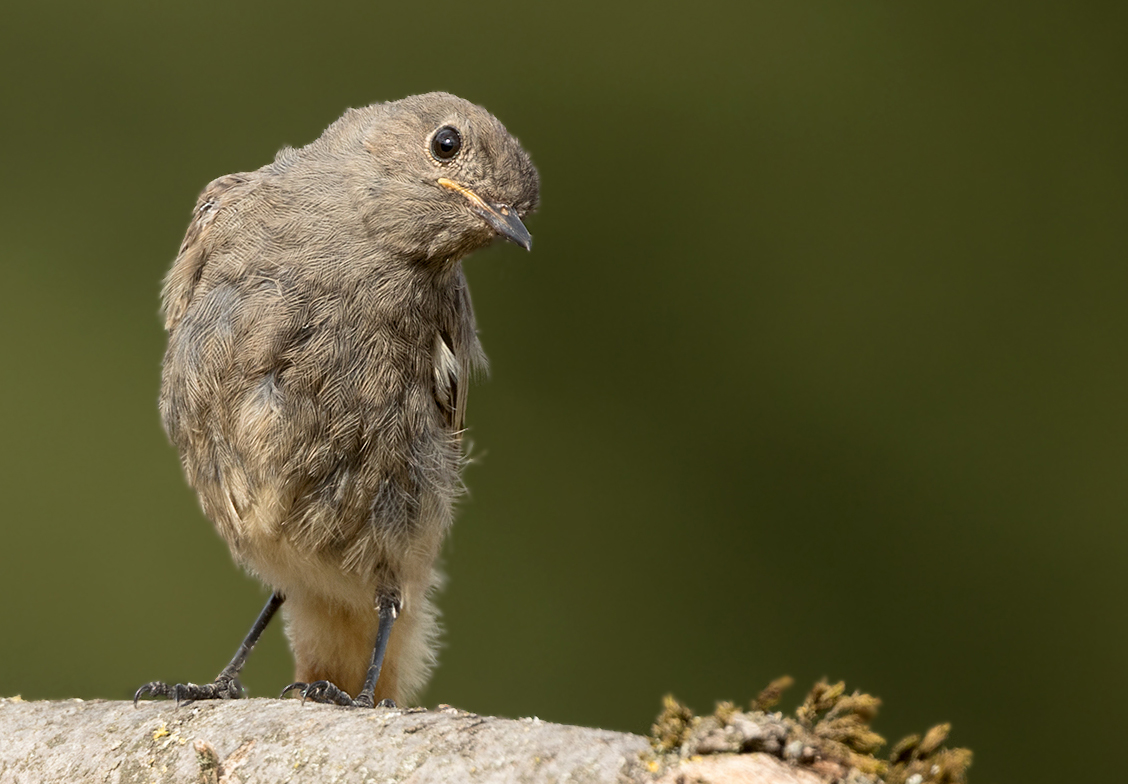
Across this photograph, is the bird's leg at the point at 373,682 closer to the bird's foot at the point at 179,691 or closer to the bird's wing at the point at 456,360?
the bird's foot at the point at 179,691

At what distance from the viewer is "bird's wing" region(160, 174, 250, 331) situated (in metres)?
2.39

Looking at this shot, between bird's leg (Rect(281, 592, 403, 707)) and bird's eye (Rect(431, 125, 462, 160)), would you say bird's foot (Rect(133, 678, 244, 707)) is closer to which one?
bird's leg (Rect(281, 592, 403, 707))

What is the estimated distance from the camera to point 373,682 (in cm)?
241

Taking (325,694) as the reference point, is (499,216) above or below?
above

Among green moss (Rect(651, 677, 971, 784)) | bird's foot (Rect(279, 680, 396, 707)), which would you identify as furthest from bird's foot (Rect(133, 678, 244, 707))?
green moss (Rect(651, 677, 971, 784))

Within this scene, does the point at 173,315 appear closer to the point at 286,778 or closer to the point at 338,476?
the point at 338,476

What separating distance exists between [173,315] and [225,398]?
33 cm

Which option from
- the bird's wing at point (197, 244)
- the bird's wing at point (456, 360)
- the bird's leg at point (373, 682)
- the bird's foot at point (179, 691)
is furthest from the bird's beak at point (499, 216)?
the bird's foot at point (179, 691)

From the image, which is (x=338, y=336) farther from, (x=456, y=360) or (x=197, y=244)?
(x=197, y=244)

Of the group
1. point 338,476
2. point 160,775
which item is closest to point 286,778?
point 160,775

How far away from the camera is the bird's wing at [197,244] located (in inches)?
94.0

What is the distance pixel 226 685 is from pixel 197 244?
953 mm

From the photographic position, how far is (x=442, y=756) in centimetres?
139

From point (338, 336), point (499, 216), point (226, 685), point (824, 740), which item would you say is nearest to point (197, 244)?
point (338, 336)
